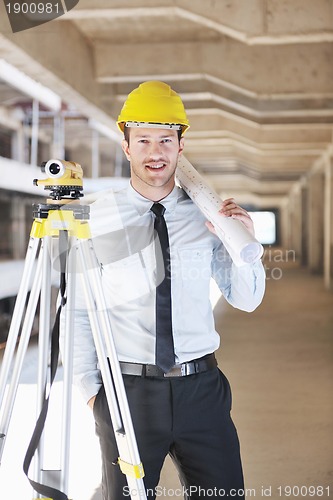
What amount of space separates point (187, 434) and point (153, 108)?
0.91m

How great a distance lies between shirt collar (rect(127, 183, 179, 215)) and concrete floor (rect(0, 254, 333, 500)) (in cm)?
176

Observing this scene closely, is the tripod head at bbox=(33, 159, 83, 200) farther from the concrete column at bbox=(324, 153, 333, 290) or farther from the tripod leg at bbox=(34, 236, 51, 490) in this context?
the concrete column at bbox=(324, 153, 333, 290)

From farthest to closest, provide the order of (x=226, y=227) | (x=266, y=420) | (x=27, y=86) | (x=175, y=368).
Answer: (x=27, y=86) < (x=266, y=420) < (x=175, y=368) < (x=226, y=227)

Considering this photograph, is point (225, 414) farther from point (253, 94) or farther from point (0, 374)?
point (253, 94)

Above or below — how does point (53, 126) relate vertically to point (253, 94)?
above

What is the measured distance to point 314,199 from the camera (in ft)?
57.1

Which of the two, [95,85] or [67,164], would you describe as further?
[95,85]

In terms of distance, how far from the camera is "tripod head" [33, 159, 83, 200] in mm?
1893

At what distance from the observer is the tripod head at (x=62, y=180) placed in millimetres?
1893

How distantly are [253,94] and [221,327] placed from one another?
3088mm

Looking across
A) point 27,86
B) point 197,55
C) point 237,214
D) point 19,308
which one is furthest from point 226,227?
point 27,86

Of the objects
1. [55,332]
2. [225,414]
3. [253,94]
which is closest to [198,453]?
[225,414]

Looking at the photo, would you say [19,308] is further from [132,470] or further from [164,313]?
[132,470]

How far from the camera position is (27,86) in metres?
12.5
